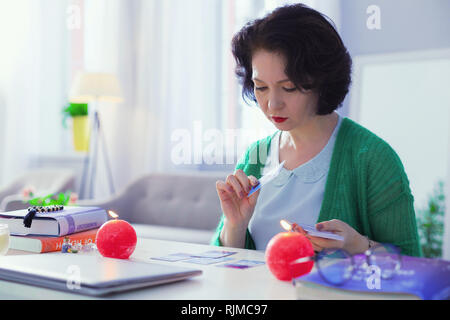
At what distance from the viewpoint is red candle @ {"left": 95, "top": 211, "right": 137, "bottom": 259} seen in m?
1.09

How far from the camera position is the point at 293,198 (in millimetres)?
1471

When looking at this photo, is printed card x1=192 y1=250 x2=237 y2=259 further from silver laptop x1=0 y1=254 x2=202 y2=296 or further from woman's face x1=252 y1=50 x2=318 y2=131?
woman's face x1=252 y1=50 x2=318 y2=131

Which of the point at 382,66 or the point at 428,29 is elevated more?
the point at 428,29

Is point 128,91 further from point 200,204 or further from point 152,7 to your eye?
point 200,204

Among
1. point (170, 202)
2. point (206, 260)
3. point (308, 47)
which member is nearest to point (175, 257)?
point (206, 260)

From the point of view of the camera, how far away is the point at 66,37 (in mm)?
5332

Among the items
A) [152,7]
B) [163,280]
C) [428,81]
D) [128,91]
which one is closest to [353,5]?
[428,81]

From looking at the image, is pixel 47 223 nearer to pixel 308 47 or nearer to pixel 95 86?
pixel 308 47

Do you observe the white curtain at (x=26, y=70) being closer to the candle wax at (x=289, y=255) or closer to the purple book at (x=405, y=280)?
the candle wax at (x=289, y=255)

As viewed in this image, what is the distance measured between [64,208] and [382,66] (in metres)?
2.55

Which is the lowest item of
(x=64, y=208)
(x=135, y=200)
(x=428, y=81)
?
(x=135, y=200)

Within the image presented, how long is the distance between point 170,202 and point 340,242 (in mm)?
2712

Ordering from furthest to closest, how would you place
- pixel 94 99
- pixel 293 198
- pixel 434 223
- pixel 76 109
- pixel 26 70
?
pixel 26 70, pixel 76 109, pixel 94 99, pixel 434 223, pixel 293 198

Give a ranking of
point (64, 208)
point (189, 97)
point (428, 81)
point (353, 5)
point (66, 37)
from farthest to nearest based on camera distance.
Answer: point (66, 37)
point (189, 97)
point (353, 5)
point (428, 81)
point (64, 208)
